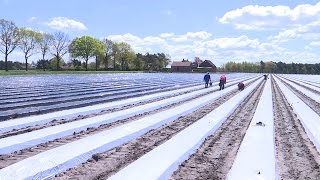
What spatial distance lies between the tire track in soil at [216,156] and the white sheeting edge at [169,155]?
0.42 ft

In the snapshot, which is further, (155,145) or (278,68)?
(278,68)

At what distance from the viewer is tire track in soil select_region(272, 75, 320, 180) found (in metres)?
5.83

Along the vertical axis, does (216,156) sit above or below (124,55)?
below

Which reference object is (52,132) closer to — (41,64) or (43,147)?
(43,147)

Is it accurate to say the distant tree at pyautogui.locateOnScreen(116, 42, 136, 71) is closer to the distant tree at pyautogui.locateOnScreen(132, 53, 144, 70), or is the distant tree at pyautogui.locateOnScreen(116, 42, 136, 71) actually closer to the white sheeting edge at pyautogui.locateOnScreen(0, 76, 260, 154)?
the distant tree at pyautogui.locateOnScreen(132, 53, 144, 70)

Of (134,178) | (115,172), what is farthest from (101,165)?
(134,178)

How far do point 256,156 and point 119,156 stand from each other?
2.17 metres

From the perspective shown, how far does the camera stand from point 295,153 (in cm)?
718

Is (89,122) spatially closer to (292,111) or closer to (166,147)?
(166,147)

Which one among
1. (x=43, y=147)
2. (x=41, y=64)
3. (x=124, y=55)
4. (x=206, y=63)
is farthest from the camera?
(x=206, y=63)

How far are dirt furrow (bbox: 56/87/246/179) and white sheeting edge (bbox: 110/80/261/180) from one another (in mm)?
141

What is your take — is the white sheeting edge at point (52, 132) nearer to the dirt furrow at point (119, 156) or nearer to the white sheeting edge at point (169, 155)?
the dirt furrow at point (119, 156)

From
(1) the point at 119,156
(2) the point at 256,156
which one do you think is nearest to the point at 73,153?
(1) the point at 119,156

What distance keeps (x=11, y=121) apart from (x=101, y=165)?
16.1 feet
